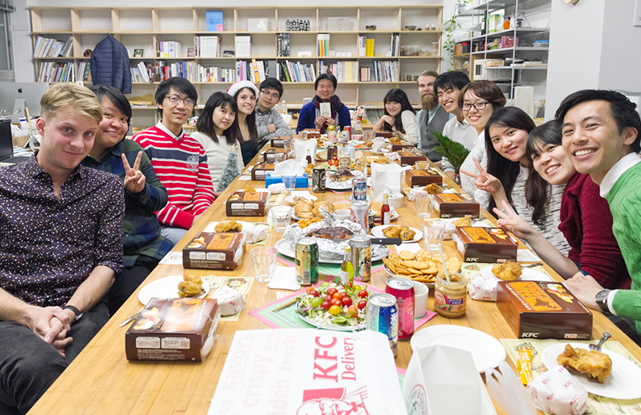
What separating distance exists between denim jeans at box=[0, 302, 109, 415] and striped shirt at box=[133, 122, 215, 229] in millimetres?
1161

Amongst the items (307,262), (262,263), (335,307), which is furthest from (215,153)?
(335,307)

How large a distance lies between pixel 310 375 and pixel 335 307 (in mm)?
336

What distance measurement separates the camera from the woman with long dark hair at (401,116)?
500 centimetres

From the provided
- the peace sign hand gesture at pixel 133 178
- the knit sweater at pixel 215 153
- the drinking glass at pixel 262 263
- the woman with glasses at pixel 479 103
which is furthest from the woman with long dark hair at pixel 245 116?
the drinking glass at pixel 262 263

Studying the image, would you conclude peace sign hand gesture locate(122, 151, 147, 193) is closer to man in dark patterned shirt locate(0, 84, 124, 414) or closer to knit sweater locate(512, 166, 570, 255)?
man in dark patterned shirt locate(0, 84, 124, 414)

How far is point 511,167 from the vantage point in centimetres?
239

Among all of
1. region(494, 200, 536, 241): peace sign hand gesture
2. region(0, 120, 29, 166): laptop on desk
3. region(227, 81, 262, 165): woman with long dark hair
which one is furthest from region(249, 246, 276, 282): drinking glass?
region(0, 120, 29, 166): laptop on desk

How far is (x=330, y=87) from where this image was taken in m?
5.27

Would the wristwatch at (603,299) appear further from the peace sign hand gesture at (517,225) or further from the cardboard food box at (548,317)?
the peace sign hand gesture at (517,225)

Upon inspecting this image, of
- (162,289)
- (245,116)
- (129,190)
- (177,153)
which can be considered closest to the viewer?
(162,289)

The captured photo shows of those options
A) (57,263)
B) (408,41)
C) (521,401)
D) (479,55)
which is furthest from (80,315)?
(408,41)

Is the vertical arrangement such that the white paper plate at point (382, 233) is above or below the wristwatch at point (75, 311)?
above

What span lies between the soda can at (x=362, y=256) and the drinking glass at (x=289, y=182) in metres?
1.18

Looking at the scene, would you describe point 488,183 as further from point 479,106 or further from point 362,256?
point 362,256
